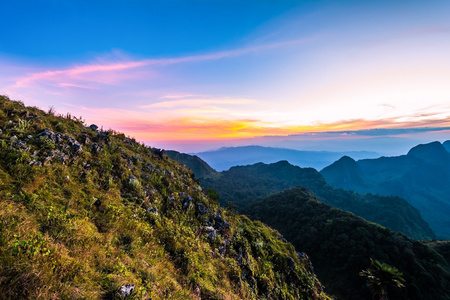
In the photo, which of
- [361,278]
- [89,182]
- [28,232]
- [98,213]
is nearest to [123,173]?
[89,182]

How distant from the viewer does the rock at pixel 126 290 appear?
4.11 metres

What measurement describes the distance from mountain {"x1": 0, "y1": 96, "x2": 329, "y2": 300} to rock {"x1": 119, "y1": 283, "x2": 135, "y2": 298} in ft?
0.08

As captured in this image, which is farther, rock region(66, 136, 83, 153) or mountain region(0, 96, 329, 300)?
rock region(66, 136, 83, 153)

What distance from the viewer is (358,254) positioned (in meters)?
42.3

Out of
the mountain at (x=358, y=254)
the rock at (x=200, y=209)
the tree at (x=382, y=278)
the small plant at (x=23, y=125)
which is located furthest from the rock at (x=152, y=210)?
the mountain at (x=358, y=254)

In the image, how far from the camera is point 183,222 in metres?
10.8

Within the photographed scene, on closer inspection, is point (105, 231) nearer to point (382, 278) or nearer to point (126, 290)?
point (126, 290)

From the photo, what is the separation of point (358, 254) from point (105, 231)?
181ft

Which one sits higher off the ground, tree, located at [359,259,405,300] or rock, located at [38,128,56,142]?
rock, located at [38,128,56,142]

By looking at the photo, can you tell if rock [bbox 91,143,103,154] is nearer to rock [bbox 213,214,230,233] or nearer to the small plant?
the small plant

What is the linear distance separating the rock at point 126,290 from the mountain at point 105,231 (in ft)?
0.08

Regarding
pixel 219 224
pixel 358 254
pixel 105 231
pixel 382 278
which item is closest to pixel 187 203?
pixel 219 224

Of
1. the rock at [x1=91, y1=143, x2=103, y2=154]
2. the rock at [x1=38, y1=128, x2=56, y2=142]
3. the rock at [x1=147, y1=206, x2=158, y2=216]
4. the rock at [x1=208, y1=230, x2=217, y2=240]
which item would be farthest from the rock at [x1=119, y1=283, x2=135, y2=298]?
the rock at [x1=91, y1=143, x2=103, y2=154]

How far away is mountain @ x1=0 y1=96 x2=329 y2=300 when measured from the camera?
12.6 feet
